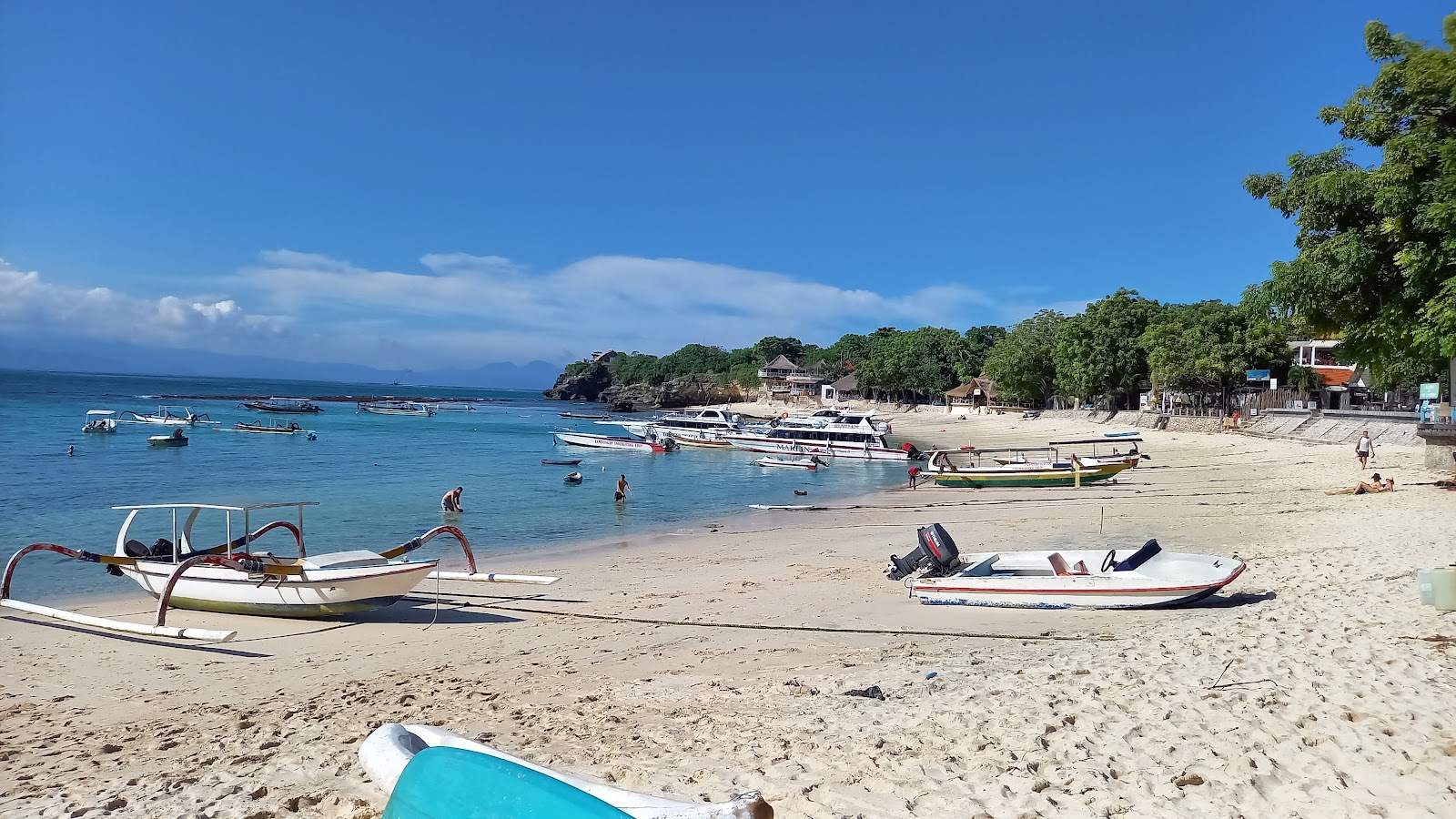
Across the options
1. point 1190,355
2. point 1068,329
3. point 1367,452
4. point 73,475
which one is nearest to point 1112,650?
point 1367,452

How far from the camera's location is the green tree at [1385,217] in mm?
13875

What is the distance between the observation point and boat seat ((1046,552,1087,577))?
1168 centimetres

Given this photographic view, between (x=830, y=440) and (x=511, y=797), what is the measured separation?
44754 mm

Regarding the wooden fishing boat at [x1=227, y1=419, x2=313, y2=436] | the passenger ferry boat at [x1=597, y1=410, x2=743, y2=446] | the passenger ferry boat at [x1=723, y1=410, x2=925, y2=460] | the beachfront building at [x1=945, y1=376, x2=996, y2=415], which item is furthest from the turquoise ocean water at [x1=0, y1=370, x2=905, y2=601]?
the beachfront building at [x1=945, y1=376, x2=996, y2=415]

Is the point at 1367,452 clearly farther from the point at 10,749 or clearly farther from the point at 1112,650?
the point at 10,749

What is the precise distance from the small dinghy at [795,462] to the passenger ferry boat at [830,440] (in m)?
2.59

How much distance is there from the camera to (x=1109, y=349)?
64.6 meters

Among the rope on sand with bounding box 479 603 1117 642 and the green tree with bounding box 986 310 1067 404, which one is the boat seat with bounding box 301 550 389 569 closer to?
the rope on sand with bounding box 479 603 1117 642

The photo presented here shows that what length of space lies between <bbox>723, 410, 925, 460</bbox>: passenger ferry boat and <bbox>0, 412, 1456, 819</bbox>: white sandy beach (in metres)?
30.4

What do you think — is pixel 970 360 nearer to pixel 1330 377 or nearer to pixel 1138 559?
pixel 1330 377

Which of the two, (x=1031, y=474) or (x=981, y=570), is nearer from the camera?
(x=981, y=570)

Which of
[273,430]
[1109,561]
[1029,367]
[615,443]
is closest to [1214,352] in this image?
[1029,367]

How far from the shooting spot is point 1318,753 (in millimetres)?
5117

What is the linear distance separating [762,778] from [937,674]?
3021 mm
